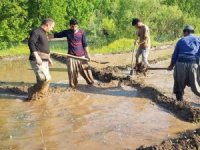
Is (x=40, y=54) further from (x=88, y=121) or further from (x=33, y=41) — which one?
(x=88, y=121)

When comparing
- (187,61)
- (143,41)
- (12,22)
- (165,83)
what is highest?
(187,61)

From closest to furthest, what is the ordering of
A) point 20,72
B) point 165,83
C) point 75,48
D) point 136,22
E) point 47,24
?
1. point 47,24
2. point 75,48
3. point 165,83
4. point 136,22
5. point 20,72

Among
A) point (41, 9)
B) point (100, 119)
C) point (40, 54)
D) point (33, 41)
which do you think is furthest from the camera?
point (41, 9)

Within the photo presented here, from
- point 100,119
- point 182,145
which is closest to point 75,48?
point 100,119

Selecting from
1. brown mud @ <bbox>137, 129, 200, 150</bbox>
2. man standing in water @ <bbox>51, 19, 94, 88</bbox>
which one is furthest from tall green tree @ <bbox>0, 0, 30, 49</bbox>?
brown mud @ <bbox>137, 129, 200, 150</bbox>

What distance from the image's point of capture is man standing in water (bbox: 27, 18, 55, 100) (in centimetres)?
1025

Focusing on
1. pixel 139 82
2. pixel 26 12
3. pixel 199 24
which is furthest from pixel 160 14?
pixel 139 82

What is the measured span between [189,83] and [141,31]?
165 inches

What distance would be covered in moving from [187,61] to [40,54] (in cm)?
336

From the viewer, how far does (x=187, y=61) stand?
9.74 meters

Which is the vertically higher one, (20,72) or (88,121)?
(88,121)

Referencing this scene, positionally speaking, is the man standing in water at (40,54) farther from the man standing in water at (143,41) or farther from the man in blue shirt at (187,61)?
the man standing in water at (143,41)

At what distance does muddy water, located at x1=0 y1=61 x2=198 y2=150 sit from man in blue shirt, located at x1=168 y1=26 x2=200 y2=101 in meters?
0.83

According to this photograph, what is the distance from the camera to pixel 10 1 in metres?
24.5
